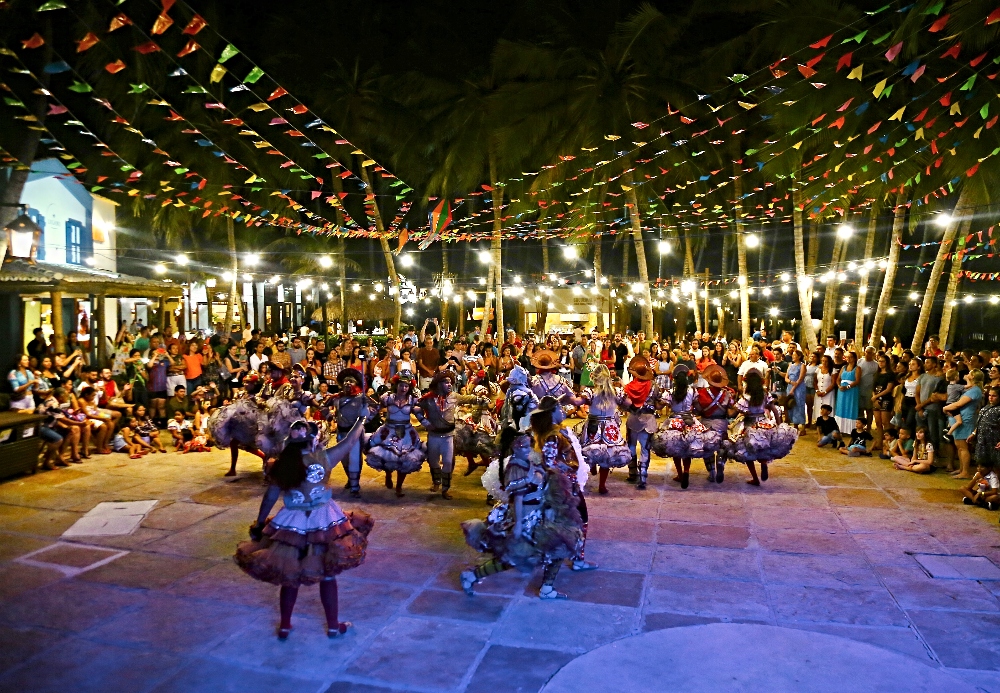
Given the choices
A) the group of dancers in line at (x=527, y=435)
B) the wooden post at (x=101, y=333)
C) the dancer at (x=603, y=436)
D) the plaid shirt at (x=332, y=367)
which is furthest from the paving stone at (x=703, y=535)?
the wooden post at (x=101, y=333)

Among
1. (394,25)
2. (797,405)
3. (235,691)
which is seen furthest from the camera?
(394,25)

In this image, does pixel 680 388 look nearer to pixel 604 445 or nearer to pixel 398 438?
pixel 604 445

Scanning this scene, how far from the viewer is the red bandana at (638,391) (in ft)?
33.1

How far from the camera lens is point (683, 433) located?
9.95 meters

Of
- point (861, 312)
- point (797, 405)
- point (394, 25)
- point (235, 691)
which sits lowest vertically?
point (235, 691)

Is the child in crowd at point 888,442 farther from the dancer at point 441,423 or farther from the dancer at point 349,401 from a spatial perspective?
the dancer at point 349,401

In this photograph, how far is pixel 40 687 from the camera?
467cm

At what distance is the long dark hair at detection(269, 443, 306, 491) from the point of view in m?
5.20

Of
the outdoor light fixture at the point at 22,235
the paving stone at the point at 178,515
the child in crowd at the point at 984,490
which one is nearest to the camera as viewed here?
the paving stone at the point at 178,515

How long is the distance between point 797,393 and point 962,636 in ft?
32.9

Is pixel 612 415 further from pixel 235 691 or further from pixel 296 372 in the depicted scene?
pixel 235 691

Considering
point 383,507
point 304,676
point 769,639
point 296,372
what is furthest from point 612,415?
point 304,676

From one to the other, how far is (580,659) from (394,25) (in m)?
25.3

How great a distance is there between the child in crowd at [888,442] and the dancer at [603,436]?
15.9 feet
